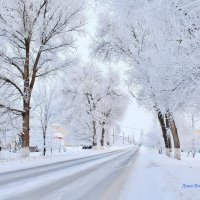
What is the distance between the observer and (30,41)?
A: 2577 centimetres

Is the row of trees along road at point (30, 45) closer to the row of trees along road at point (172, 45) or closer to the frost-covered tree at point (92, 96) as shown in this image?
the row of trees along road at point (172, 45)

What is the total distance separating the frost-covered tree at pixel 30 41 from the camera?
24.2m

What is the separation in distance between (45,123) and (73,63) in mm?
12831

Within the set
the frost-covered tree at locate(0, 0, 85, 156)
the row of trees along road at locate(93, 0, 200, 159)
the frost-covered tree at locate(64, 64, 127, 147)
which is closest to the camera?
the row of trees along road at locate(93, 0, 200, 159)

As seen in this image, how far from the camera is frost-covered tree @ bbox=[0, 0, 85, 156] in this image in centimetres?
2422

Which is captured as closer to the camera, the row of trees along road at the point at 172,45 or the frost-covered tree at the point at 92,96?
the row of trees along road at the point at 172,45

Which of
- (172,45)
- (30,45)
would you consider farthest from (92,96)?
(172,45)

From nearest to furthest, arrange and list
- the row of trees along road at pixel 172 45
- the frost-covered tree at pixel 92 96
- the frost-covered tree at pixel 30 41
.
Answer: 1. the row of trees along road at pixel 172 45
2. the frost-covered tree at pixel 30 41
3. the frost-covered tree at pixel 92 96

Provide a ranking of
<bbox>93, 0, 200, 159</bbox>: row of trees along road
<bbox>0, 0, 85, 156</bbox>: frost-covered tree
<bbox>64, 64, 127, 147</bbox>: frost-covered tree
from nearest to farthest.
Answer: <bbox>93, 0, 200, 159</bbox>: row of trees along road
<bbox>0, 0, 85, 156</bbox>: frost-covered tree
<bbox>64, 64, 127, 147</bbox>: frost-covered tree

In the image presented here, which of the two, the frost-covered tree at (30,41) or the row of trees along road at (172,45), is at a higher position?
the frost-covered tree at (30,41)

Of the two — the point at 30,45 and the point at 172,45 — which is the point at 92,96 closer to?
the point at 30,45

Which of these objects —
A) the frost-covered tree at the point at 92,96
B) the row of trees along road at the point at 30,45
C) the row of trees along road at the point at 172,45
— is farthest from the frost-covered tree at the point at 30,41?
the frost-covered tree at the point at 92,96

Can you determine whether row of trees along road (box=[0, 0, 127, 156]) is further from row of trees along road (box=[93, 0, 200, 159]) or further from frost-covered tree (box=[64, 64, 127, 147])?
frost-covered tree (box=[64, 64, 127, 147])

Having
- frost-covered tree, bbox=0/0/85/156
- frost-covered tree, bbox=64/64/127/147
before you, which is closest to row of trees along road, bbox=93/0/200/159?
frost-covered tree, bbox=0/0/85/156
